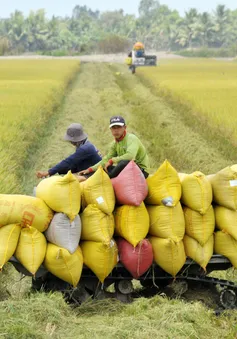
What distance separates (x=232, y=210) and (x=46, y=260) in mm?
1722

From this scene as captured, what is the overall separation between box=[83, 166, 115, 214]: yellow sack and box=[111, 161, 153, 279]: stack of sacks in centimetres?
11

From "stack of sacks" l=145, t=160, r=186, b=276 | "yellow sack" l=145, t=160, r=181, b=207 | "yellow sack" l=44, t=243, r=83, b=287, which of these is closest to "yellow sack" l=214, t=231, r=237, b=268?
"stack of sacks" l=145, t=160, r=186, b=276

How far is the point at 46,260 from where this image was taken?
4.54 m

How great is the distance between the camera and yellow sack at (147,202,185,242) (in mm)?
4734

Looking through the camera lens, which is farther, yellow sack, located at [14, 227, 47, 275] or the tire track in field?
the tire track in field

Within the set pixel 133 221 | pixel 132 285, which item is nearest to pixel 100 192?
pixel 133 221

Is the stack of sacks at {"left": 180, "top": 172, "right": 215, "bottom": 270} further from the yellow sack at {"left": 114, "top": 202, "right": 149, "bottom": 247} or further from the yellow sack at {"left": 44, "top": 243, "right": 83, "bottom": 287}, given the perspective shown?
the yellow sack at {"left": 44, "top": 243, "right": 83, "bottom": 287}

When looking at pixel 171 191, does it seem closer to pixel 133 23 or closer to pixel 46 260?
pixel 46 260

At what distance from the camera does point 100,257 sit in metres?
4.61

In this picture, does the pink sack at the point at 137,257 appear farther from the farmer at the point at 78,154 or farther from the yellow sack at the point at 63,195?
the farmer at the point at 78,154

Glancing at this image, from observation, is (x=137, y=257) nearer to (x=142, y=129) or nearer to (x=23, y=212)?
(x=23, y=212)

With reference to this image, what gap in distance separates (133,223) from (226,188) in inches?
36.1

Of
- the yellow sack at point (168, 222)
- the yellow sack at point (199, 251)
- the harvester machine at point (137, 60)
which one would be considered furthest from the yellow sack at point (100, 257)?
the harvester machine at point (137, 60)

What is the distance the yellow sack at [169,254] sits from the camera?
15.4ft
